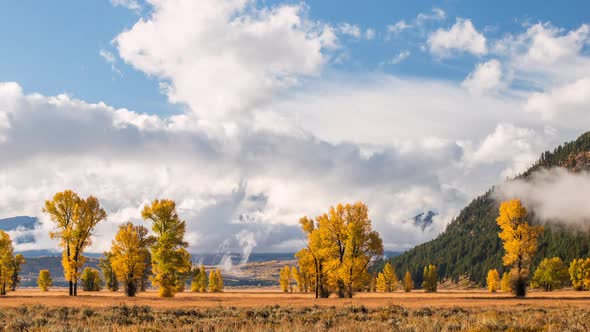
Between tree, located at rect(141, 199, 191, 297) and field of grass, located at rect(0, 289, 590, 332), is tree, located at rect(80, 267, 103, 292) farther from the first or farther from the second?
field of grass, located at rect(0, 289, 590, 332)

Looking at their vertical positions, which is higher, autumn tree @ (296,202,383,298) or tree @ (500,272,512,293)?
autumn tree @ (296,202,383,298)

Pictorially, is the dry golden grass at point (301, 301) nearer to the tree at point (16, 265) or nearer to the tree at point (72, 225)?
the tree at point (72, 225)

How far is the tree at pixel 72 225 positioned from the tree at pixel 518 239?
194 feet

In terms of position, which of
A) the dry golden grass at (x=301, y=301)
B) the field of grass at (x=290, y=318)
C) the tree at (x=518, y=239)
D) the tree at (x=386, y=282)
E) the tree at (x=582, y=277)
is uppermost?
the tree at (x=518, y=239)

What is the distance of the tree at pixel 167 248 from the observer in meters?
67.1

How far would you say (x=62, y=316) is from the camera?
3191 cm

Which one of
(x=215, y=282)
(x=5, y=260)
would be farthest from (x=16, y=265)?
(x=215, y=282)

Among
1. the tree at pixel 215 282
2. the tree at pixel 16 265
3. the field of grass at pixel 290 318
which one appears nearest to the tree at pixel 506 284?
the field of grass at pixel 290 318

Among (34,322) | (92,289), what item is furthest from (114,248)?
(92,289)

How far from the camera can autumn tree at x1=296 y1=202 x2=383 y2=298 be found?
66250 mm

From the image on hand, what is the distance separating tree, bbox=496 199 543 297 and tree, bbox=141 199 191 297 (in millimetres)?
45328

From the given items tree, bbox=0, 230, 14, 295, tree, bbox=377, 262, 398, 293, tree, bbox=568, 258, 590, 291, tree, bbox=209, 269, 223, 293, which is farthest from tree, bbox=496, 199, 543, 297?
tree, bbox=377, 262, 398, 293

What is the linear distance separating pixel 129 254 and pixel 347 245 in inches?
1266

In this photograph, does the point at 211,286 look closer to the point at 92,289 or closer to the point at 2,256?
the point at 92,289
